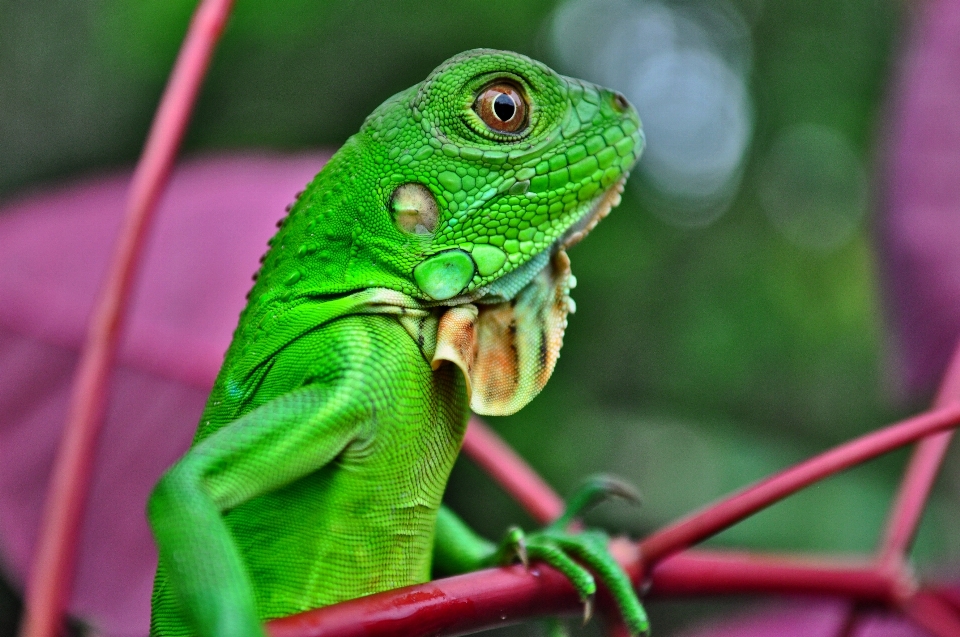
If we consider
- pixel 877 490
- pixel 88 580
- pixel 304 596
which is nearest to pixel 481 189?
pixel 304 596

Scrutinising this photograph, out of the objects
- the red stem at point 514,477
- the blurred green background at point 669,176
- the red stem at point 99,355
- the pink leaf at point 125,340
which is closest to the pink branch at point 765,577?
the red stem at point 514,477

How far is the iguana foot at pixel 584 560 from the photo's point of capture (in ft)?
4.09

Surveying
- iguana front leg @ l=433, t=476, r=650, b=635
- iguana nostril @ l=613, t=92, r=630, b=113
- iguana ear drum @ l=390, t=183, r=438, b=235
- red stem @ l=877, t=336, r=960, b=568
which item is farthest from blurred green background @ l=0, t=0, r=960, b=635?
iguana ear drum @ l=390, t=183, r=438, b=235

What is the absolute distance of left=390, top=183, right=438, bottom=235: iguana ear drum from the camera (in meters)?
1.24

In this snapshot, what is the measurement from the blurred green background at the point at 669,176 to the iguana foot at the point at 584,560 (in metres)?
3.83

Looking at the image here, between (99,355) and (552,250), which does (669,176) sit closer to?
(552,250)

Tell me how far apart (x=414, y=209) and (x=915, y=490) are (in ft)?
2.90

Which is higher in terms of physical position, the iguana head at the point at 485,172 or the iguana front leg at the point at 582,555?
the iguana head at the point at 485,172

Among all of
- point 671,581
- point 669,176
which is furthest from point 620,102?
point 669,176

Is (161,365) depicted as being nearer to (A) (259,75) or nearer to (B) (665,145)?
(B) (665,145)

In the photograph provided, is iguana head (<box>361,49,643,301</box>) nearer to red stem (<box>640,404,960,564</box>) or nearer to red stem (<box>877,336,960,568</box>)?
red stem (<box>640,404,960,564</box>)

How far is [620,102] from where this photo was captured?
1350 millimetres

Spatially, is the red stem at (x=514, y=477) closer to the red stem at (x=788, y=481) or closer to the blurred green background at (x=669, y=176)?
the red stem at (x=788, y=481)

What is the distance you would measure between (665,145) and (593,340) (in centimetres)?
244
